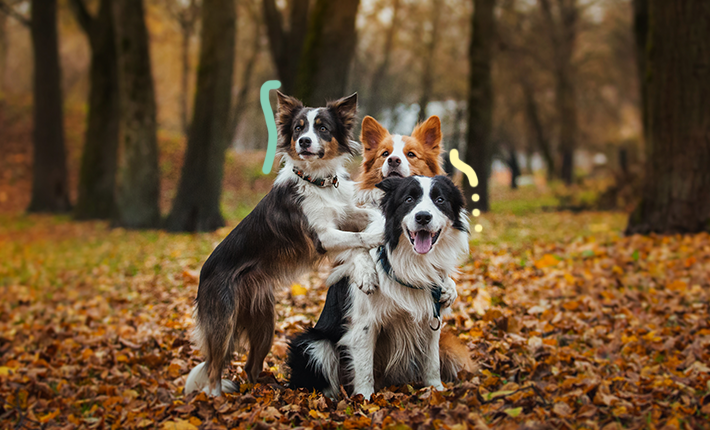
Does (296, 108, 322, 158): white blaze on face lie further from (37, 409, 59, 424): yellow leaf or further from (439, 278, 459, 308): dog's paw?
(37, 409, 59, 424): yellow leaf

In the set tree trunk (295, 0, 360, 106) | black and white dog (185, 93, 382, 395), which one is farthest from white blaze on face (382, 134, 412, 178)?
tree trunk (295, 0, 360, 106)

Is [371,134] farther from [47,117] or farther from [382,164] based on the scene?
[47,117]

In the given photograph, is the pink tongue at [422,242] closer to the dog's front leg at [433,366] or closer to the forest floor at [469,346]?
the dog's front leg at [433,366]

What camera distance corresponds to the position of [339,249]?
326 centimetres

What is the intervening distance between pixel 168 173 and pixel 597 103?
22.1m

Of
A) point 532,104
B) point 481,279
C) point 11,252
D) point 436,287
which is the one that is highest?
point 532,104

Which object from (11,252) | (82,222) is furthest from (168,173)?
(11,252)

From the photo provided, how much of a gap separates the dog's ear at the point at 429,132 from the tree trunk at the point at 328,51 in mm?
2960

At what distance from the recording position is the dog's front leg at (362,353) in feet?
11.4

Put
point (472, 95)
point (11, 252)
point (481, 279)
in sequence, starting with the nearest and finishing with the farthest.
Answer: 1. point (481, 279)
2. point (11, 252)
3. point (472, 95)

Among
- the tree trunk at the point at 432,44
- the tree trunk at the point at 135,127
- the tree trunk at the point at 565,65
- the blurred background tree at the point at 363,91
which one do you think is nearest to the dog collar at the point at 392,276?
the blurred background tree at the point at 363,91

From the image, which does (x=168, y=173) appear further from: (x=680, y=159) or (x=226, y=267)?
(x=226, y=267)

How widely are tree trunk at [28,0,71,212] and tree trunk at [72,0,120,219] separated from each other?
7.99 ft

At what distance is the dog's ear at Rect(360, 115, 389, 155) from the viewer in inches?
128
